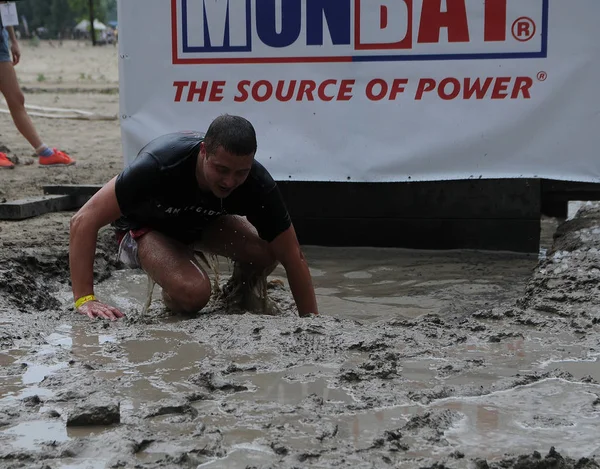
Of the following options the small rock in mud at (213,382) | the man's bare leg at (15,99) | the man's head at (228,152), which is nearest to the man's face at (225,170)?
the man's head at (228,152)

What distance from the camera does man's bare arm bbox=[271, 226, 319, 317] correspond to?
4.30 m

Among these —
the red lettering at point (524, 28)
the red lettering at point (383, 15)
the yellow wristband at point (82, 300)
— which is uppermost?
the red lettering at point (383, 15)

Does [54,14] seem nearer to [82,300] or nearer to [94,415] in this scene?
[82,300]

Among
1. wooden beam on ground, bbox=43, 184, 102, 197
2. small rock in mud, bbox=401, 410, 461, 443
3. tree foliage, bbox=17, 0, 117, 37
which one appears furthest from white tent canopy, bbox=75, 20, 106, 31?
small rock in mud, bbox=401, 410, 461, 443

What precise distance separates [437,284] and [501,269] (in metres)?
0.56

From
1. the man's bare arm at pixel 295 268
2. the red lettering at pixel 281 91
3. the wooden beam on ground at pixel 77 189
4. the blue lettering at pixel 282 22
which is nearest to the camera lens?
the man's bare arm at pixel 295 268

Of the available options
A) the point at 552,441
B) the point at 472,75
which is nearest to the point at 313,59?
the point at 472,75

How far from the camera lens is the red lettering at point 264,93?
574 centimetres

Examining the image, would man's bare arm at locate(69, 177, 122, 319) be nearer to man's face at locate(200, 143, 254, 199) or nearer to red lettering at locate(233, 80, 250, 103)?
man's face at locate(200, 143, 254, 199)

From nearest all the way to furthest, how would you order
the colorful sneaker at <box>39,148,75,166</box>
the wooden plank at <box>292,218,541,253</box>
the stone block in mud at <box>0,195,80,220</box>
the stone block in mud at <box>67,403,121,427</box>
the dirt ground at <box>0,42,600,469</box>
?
1. the dirt ground at <box>0,42,600,469</box>
2. the stone block in mud at <box>67,403,121,427</box>
3. the wooden plank at <box>292,218,541,253</box>
4. the stone block in mud at <box>0,195,80,220</box>
5. the colorful sneaker at <box>39,148,75,166</box>

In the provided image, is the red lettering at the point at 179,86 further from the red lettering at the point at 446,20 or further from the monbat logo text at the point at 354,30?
the red lettering at the point at 446,20

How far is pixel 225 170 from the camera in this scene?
12.7 feet

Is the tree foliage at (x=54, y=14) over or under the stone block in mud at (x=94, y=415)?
over

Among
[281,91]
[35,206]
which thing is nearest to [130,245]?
[281,91]
